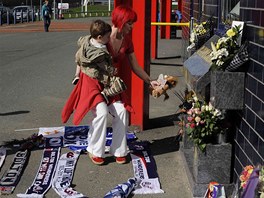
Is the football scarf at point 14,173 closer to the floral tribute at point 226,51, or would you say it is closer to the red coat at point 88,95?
the red coat at point 88,95

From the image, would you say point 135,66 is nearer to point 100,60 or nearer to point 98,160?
point 100,60

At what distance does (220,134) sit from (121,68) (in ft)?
8.34

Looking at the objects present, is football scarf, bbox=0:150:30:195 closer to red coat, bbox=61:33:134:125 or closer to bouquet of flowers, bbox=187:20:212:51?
red coat, bbox=61:33:134:125

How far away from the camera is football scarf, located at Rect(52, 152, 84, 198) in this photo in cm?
450

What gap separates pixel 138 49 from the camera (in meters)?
6.46

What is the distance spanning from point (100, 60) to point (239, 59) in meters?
1.71

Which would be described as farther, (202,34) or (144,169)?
(202,34)

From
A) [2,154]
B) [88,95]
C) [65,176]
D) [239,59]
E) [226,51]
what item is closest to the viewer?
[239,59]

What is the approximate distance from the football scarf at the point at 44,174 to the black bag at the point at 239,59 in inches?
83.2

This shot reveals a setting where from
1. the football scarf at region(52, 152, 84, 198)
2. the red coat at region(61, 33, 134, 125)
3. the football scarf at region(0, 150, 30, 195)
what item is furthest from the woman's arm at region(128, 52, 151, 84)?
the football scarf at region(0, 150, 30, 195)

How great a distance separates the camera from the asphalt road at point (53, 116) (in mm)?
4801

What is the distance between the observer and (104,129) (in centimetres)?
509

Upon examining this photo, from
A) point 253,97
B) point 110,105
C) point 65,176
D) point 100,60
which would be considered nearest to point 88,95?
point 110,105

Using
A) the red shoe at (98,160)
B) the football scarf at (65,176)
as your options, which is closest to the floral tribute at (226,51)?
the football scarf at (65,176)
